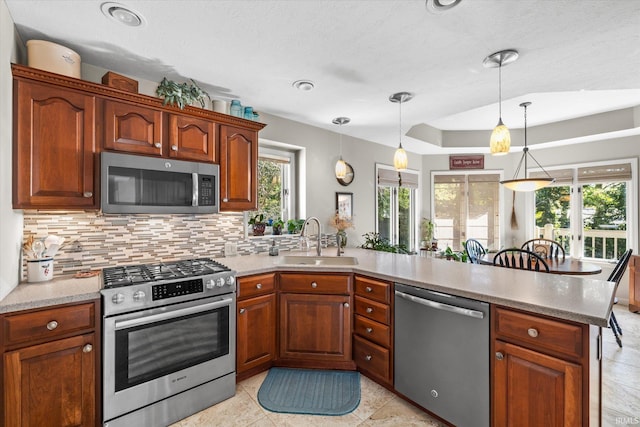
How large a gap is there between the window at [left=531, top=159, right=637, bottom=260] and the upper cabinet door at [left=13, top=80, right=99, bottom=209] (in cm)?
614

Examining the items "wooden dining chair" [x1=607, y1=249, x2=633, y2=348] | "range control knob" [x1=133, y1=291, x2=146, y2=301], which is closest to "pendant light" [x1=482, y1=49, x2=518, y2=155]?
"wooden dining chair" [x1=607, y1=249, x2=633, y2=348]

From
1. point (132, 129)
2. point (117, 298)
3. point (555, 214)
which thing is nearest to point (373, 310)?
point (117, 298)

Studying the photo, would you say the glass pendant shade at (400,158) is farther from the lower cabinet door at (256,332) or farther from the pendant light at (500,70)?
the lower cabinet door at (256,332)

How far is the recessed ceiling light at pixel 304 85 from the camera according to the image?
2.52 metres

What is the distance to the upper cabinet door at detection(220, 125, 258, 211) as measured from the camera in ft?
8.54

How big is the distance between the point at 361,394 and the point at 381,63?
2443mm

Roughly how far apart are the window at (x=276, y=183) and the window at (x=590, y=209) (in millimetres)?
4387

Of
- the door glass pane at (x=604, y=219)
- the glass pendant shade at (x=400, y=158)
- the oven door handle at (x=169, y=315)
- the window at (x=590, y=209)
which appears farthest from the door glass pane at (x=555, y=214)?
the oven door handle at (x=169, y=315)

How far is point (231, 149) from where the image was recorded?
2.65 m

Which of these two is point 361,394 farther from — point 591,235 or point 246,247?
point 591,235

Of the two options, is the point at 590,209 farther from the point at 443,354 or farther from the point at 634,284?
the point at 443,354

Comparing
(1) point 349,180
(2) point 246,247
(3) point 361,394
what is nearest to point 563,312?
(3) point 361,394

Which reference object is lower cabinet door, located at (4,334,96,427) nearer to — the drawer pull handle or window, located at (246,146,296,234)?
the drawer pull handle

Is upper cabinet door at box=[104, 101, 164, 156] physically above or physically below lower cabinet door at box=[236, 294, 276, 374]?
above
